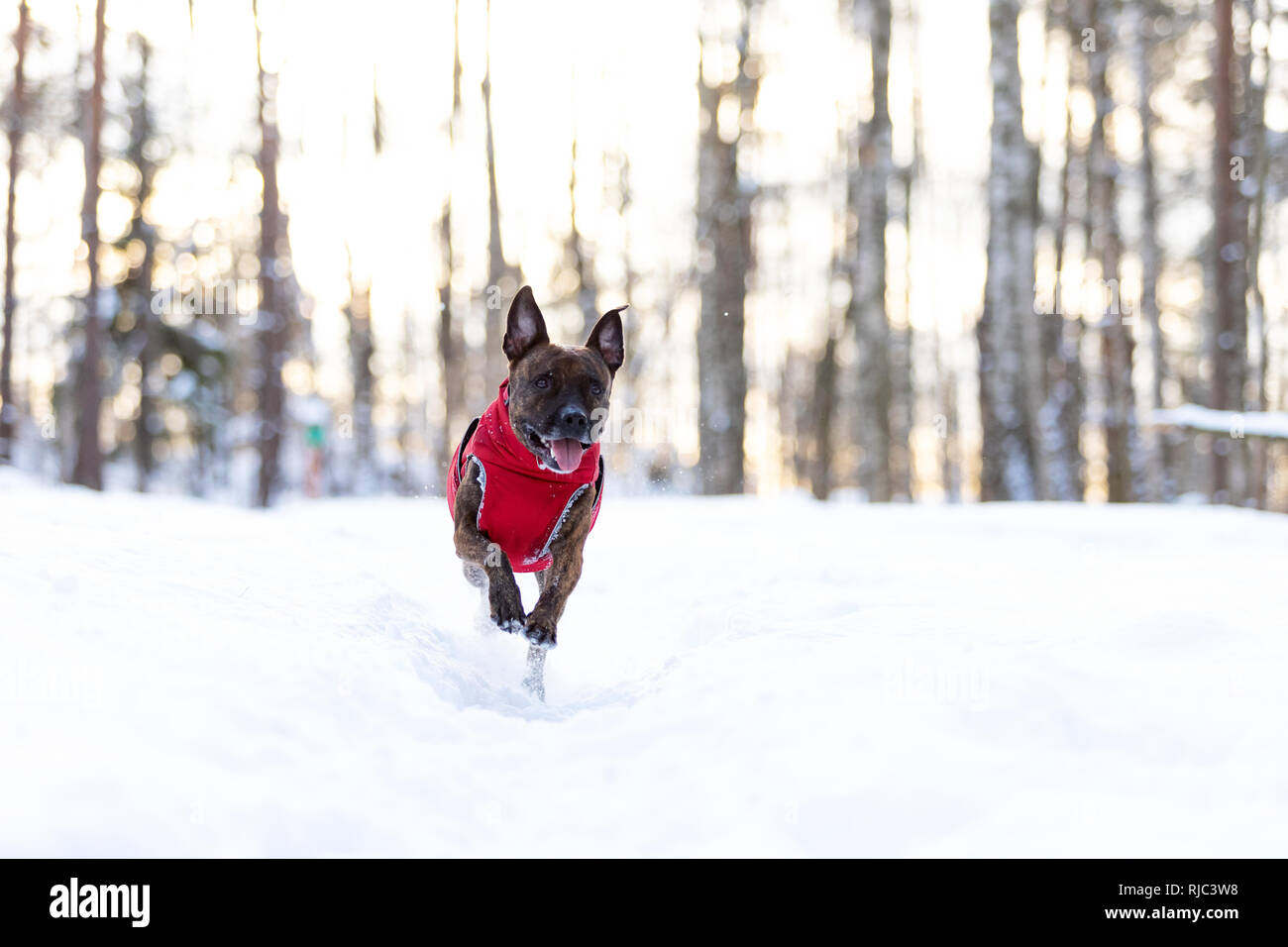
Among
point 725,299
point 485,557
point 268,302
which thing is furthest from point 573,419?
point 725,299

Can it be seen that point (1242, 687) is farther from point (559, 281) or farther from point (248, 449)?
point (248, 449)

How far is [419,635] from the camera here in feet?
15.4

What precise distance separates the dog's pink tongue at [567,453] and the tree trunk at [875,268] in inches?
356

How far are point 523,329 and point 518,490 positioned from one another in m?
0.85

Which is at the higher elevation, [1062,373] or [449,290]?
[449,290]

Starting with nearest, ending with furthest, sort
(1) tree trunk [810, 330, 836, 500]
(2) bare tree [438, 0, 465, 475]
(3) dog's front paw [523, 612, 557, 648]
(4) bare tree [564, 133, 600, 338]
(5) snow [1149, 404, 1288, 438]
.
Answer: (3) dog's front paw [523, 612, 557, 648] → (5) snow [1149, 404, 1288, 438] → (1) tree trunk [810, 330, 836, 500] → (2) bare tree [438, 0, 465, 475] → (4) bare tree [564, 133, 600, 338]

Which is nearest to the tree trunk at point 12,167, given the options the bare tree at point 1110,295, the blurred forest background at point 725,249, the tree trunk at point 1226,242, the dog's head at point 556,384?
the blurred forest background at point 725,249

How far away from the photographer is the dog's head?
4566 millimetres

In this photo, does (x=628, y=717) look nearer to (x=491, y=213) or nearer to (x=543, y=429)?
(x=543, y=429)

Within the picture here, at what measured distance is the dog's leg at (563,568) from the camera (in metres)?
4.55

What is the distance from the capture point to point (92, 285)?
14312 millimetres

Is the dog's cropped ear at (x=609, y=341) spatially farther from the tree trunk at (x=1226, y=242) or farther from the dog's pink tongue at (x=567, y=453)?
the tree trunk at (x=1226, y=242)

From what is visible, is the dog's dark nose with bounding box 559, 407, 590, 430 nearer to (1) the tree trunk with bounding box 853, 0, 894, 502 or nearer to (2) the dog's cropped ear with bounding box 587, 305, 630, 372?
(2) the dog's cropped ear with bounding box 587, 305, 630, 372

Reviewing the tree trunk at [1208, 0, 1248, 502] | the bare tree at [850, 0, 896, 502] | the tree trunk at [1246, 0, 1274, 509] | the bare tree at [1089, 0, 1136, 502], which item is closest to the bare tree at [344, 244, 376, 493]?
the bare tree at [850, 0, 896, 502]
